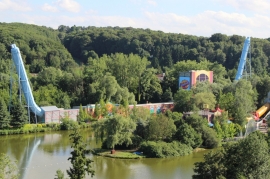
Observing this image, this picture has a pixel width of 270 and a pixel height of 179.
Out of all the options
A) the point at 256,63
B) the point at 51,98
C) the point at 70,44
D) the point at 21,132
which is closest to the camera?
the point at 21,132

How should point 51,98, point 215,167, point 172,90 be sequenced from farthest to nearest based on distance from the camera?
point 172,90
point 51,98
point 215,167

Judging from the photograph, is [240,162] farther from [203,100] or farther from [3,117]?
[3,117]

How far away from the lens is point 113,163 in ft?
64.1

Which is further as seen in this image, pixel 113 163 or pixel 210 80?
pixel 210 80

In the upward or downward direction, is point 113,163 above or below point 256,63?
below

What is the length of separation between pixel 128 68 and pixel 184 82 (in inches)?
206

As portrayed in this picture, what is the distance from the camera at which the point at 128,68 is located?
3828cm

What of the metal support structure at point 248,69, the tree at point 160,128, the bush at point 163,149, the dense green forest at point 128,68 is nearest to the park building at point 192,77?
the dense green forest at point 128,68

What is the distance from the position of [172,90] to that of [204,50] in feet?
60.7

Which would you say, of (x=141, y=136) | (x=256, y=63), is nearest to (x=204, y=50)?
(x=256, y=63)

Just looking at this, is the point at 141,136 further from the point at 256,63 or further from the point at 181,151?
the point at 256,63

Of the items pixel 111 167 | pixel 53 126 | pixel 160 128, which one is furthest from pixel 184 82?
pixel 111 167

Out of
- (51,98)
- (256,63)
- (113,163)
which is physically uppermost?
(256,63)

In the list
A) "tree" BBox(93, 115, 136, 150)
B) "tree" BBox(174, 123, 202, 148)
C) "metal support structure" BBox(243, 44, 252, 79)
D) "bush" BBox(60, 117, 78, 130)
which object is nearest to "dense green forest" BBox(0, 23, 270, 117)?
"metal support structure" BBox(243, 44, 252, 79)
